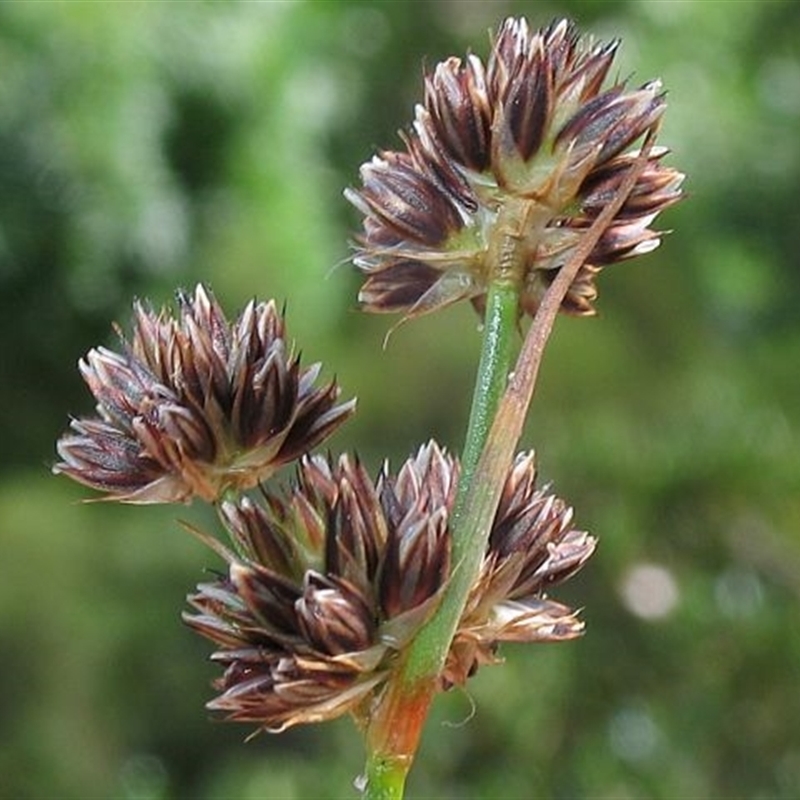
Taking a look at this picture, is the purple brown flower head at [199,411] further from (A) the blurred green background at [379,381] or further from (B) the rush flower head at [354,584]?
(A) the blurred green background at [379,381]

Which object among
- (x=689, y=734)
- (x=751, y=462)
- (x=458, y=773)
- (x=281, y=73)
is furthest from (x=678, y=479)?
(x=281, y=73)

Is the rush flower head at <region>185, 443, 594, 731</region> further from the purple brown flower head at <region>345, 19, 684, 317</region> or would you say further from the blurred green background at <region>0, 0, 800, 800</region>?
the blurred green background at <region>0, 0, 800, 800</region>

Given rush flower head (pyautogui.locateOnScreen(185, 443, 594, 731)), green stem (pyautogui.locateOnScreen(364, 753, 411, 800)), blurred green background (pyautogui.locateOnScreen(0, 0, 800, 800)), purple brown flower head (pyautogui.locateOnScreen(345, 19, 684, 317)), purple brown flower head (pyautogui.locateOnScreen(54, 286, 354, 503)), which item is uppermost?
blurred green background (pyautogui.locateOnScreen(0, 0, 800, 800))

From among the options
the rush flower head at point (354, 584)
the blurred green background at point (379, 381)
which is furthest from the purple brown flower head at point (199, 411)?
the blurred green background at point (379, 381)

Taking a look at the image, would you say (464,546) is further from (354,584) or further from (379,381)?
(379,381)

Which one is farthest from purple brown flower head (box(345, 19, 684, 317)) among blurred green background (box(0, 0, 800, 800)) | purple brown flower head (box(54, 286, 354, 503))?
blurred green background (box(0, 0, 800, 800))

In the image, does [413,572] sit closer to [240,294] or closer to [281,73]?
[281,73]
